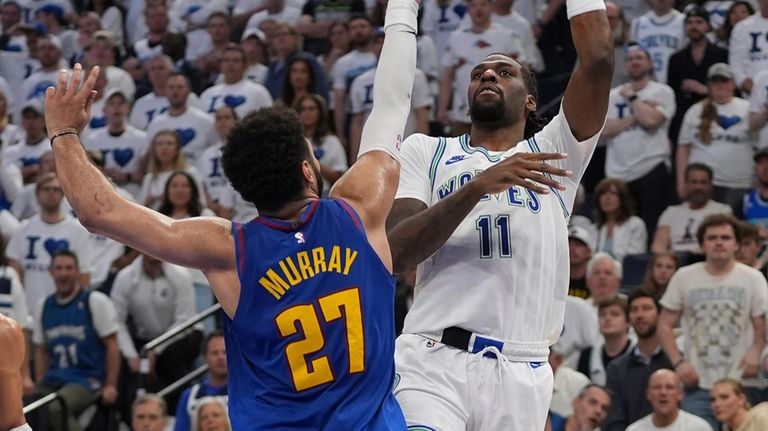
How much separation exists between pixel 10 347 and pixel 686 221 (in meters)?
7.81

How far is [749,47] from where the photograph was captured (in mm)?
13961

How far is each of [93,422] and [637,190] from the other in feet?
17.2

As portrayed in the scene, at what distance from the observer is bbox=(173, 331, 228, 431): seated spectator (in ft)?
36.8

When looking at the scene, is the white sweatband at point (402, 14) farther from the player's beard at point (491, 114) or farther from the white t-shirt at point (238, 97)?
the white t-shirt at point (238, 97)

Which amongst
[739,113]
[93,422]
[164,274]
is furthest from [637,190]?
[93,422]

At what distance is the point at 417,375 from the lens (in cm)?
600

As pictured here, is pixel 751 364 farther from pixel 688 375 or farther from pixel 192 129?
pixel 192 129

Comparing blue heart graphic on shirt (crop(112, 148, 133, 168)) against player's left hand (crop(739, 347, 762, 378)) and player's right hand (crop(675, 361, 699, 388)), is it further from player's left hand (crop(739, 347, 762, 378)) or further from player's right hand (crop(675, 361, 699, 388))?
player's left hand (crop(739, 347, 762, 378))

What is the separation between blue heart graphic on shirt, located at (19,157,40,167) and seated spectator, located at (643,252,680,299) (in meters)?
6.61

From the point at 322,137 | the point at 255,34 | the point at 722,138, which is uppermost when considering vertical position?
the point at 255,34

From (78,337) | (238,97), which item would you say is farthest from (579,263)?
(238,97)

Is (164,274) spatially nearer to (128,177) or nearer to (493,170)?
(128,177)

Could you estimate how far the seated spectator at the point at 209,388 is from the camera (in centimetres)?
1121

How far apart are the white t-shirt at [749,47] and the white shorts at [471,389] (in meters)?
8.54
